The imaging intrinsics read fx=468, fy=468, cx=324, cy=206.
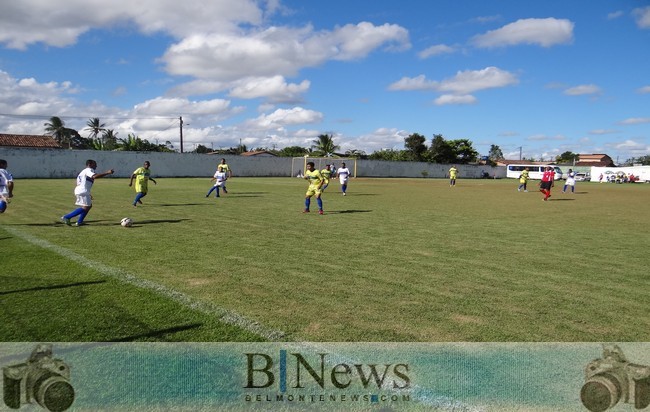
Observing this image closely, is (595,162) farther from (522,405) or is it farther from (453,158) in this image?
(522,405)

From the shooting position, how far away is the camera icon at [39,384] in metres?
3.25

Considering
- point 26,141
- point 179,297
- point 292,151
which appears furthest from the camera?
point 292,151

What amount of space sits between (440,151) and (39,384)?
8572 cm

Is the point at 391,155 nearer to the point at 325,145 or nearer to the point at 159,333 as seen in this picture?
the point at 325,145

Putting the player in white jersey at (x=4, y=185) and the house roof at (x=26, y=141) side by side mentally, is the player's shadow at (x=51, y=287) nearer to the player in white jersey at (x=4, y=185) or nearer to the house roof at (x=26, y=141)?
the player in white jersey at (x=4, y=185)

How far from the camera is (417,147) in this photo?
85500mm

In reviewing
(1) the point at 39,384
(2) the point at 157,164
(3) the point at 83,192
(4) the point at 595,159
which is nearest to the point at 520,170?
(4) the point at 595,159

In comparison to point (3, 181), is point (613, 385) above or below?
below

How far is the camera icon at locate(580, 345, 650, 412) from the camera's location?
3303 mm

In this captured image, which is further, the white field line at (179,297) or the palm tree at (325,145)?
the palm tree at (325,145)

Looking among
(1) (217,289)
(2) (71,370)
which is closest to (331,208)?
(1) (217,289)

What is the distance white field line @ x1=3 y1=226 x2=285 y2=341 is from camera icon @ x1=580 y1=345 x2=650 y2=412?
2526 mm

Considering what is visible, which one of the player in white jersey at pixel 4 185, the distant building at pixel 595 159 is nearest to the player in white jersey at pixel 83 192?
the player in white jersey at pixel 4 185

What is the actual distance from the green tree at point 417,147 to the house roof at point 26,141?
5825cm
